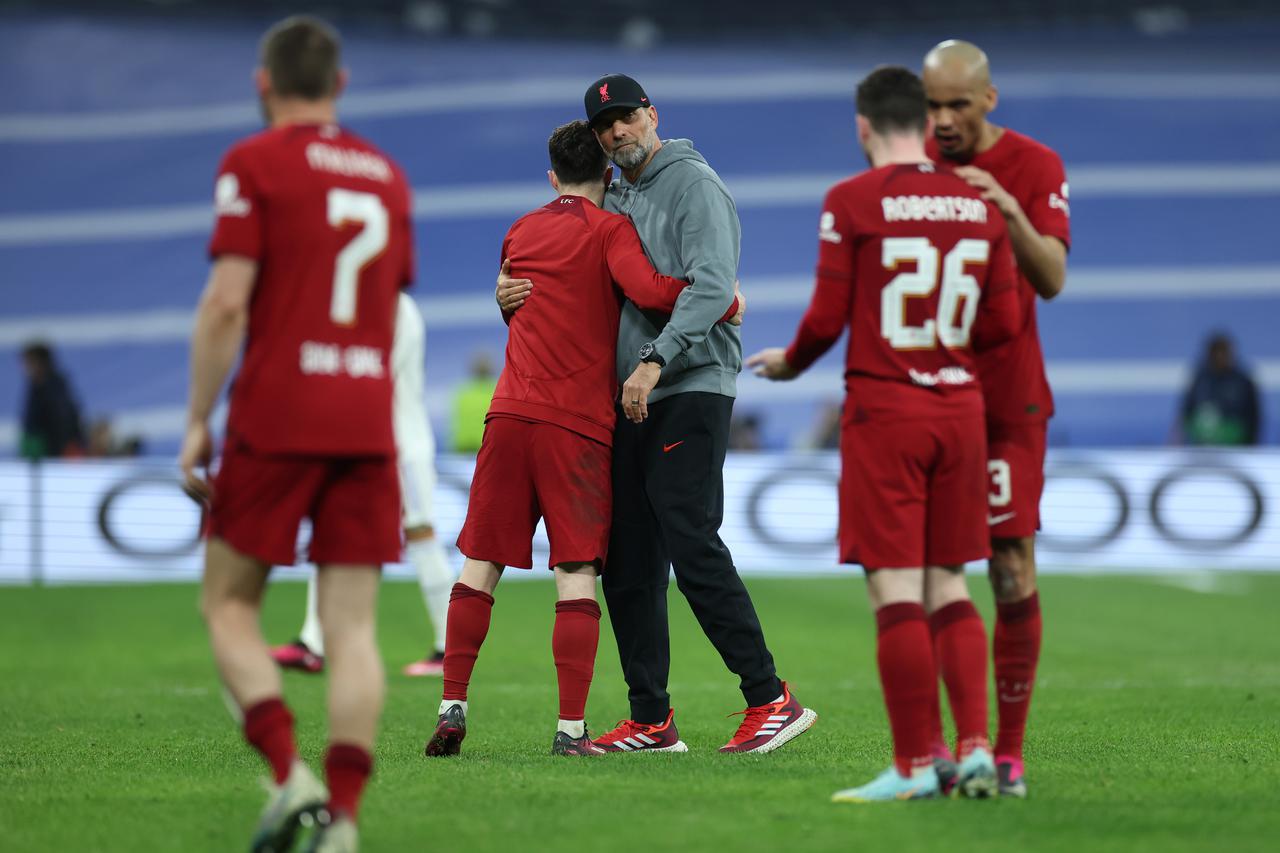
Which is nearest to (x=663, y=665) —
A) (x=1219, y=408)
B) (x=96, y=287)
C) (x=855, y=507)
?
(x=855, y=507)

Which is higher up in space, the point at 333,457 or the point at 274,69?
the point at 274,69

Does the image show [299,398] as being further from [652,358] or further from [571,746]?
[571,746]

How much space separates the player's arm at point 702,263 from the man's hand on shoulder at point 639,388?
6 centimetres

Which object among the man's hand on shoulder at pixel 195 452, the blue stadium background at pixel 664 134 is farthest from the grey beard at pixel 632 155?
the blue stadium background at pixel 664 134

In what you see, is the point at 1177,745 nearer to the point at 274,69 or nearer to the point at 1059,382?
the point at 274,69

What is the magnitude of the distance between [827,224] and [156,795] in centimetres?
261

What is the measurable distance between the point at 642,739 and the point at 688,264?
1.71 metres

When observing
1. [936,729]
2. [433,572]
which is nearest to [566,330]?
[936,729]

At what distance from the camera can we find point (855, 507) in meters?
4.38

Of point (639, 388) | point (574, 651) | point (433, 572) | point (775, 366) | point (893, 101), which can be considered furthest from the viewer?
point (433, 572)

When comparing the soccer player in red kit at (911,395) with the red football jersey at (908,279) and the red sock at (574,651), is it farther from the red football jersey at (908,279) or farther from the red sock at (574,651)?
the red sock at (574,651)

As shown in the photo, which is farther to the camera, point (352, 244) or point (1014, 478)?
point (1014, 478)

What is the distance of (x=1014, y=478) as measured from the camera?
468 centimetres

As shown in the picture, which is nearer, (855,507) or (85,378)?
(855,507)
